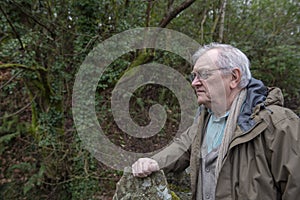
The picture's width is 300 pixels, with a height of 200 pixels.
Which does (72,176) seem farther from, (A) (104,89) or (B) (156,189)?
(B) (156,189)

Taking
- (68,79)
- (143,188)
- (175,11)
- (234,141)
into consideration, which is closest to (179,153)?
(143,188)

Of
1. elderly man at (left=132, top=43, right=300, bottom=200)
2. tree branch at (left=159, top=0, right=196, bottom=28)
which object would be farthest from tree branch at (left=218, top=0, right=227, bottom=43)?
elderly man at (left=132, top=43, right=300, bottom=200)

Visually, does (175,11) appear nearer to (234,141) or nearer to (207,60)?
(207,60)

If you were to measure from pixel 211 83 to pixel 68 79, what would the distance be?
3.44 meters

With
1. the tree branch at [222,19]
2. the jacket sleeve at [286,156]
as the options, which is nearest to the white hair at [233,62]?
the jacket sleeve at [286,156]

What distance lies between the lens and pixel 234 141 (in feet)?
4.82

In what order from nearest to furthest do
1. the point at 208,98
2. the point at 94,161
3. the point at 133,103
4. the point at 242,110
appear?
the point at 242,110
the point at 208,98
the point at 94,161
the point at 133,103

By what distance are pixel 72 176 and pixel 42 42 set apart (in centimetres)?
218

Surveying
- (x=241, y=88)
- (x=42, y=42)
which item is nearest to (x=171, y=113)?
(x=42, y=42)

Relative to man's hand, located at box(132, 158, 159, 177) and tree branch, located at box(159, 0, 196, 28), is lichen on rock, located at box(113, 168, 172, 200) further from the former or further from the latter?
tree branch, located at box(159, 0, 196, 28)

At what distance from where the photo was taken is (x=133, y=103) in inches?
207

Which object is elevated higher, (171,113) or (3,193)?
(171,113)

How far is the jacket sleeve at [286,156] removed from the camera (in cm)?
132

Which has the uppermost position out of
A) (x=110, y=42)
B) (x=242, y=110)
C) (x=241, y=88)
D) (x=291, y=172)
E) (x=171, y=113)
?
(x=110, y=42)
